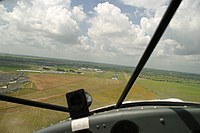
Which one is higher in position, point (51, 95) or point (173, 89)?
point (173, 89)

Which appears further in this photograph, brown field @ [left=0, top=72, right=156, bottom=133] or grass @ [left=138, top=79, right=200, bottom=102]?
brown field @ [left=0, top=72, right=156, bottom=133]

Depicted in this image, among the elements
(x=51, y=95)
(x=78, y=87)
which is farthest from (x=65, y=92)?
(x=51, y=95)

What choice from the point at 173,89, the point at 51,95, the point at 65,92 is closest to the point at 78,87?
the point at 65,92

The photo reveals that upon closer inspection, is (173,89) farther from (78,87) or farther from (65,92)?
(65,92)

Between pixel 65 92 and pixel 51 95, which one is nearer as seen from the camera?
pixel 65 92

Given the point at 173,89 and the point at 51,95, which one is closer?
the point at 173,89

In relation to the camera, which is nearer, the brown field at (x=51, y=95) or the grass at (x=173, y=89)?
the grass at (x=173, y=89)
